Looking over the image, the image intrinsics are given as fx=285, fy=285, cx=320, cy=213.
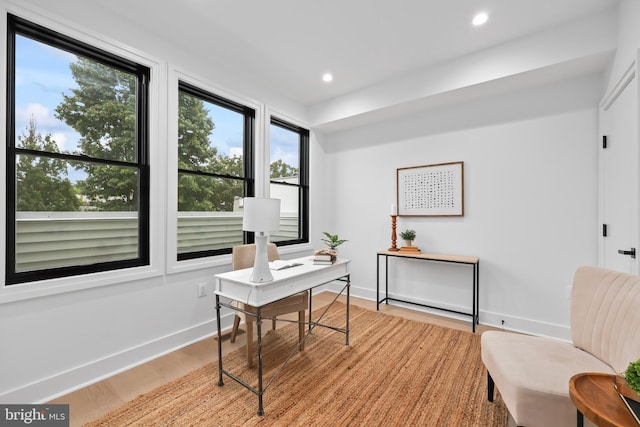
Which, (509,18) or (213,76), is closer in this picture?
(509,18)

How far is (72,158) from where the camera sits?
6.68 ft

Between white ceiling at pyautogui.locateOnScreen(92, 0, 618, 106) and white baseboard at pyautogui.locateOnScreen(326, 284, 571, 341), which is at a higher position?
white ceiling at pyautogui.locateOnScreen(92, 0, 618, 106)

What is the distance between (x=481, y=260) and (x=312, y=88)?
283 centimetres

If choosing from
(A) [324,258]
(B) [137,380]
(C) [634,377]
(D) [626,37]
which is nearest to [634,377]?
(C) [634,377]

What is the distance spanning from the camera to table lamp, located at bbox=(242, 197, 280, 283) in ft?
6.09

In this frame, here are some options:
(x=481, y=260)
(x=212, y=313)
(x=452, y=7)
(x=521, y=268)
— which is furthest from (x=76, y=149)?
(x=521, y=268)

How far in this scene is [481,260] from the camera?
313cm

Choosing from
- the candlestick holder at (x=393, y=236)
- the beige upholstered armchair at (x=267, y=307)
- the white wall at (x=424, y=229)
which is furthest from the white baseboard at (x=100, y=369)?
the candlestick holder at (x=393, y=236)

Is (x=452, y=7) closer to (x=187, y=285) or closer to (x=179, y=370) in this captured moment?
(x=187, y=285)

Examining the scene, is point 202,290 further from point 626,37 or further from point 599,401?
point 626,37

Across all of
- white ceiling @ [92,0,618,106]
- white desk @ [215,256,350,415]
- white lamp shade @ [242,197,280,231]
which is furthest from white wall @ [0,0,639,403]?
white lamp shade @ [242,197,280,231]

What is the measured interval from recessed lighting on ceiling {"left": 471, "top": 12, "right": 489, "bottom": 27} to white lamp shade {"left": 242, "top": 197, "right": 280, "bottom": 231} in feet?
7.20

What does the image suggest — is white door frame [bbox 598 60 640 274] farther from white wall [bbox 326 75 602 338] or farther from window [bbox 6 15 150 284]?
window [bbox 6 15 150 284]

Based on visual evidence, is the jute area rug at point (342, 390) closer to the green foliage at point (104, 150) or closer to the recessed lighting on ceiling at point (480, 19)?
the green foliage at point (104, 150)
